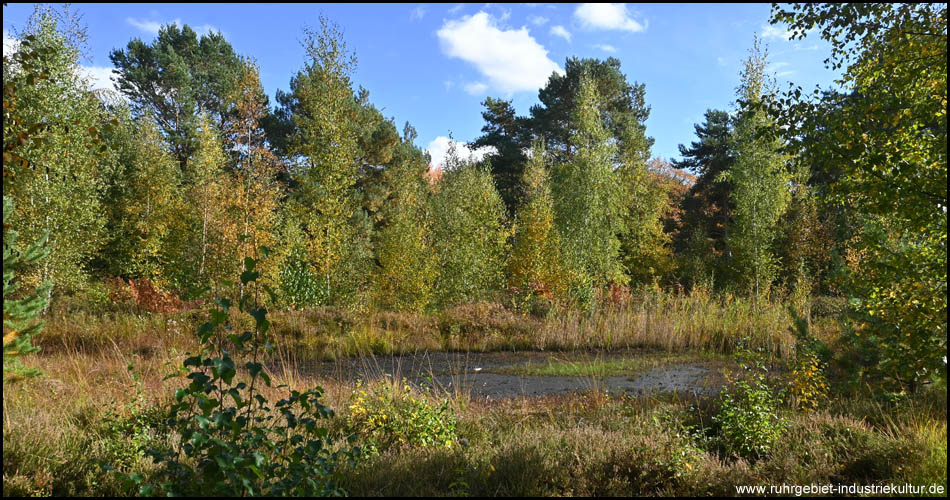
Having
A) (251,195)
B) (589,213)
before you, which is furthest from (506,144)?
(251,195)

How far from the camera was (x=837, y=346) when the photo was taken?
6.73 metres

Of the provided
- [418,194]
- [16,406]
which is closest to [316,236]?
[16,406]

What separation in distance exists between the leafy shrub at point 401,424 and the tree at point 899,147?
128 inches

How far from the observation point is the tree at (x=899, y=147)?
341 cm

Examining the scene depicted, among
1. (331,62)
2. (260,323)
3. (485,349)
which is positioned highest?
(331,62)

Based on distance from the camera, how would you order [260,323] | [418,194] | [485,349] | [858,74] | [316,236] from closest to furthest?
[260,323] < [858,74] < [485,349] < [316,236] < [418,194]

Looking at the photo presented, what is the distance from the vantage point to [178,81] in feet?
74.2

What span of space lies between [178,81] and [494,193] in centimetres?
1528

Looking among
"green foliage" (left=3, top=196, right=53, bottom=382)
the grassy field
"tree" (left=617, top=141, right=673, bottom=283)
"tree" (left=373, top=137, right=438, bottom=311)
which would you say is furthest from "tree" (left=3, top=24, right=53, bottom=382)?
"tree" (left=617, top=141, right=673, bottom=283)

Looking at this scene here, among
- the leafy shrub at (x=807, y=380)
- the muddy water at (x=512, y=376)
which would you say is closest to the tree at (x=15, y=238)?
the muddy water at (x=512, y=376)

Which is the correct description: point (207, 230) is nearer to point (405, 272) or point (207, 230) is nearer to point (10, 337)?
point (405, 272)

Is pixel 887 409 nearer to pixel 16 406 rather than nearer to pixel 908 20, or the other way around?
pixel 908 20

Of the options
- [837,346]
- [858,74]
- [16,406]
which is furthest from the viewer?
[837,346]

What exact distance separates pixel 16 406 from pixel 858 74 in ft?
24.3
